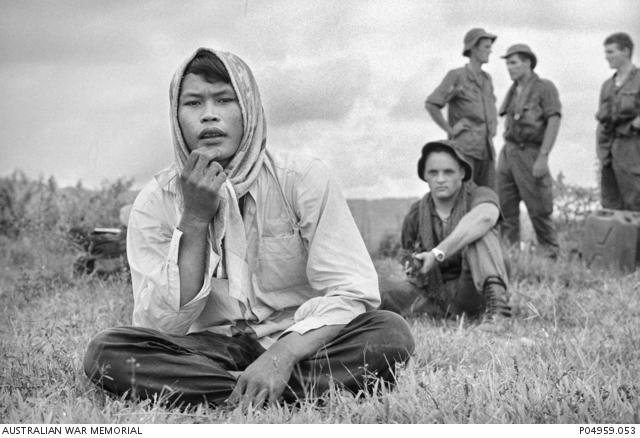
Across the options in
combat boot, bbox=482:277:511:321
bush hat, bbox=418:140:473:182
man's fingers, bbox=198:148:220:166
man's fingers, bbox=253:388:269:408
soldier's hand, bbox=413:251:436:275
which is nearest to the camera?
man's fingers, bbox=253:388:269:408

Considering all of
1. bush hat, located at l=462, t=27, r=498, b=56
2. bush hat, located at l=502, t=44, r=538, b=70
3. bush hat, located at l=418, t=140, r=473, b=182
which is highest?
bush hat, located at l=462, t=27, r=498, b=56

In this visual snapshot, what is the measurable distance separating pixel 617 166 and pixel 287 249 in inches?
232

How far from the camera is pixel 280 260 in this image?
335cm

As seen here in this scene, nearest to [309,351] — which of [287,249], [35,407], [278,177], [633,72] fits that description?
[287,249]

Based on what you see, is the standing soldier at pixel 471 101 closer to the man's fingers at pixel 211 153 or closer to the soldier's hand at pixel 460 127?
the soldier's hand at pixel 460 127

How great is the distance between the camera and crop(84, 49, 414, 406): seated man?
3.11 meters

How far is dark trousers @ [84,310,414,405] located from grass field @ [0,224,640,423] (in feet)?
0.26

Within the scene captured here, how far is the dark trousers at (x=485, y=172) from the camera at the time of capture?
8266 mm

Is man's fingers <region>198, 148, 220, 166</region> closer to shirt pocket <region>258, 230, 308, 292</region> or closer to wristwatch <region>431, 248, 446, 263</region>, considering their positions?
shirt pocket <region>258, 230, 308, 292</region>

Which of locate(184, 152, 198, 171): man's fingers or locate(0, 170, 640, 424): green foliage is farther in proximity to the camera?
locate(184, 152, 198, 171): man's fingers

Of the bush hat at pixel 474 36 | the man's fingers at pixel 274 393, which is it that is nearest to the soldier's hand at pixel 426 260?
the man's fingers at pixel 274 393

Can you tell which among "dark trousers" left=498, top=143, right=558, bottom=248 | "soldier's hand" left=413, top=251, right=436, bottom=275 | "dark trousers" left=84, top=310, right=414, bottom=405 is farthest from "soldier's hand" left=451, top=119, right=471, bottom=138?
"dark trousers" left=84, top=310, right=414, bottom=405

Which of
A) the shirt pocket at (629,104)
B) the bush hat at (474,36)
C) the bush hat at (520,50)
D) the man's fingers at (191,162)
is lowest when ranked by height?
the man's fingers at (191,162)

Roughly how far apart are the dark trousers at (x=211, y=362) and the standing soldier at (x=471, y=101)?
502 centimetres
